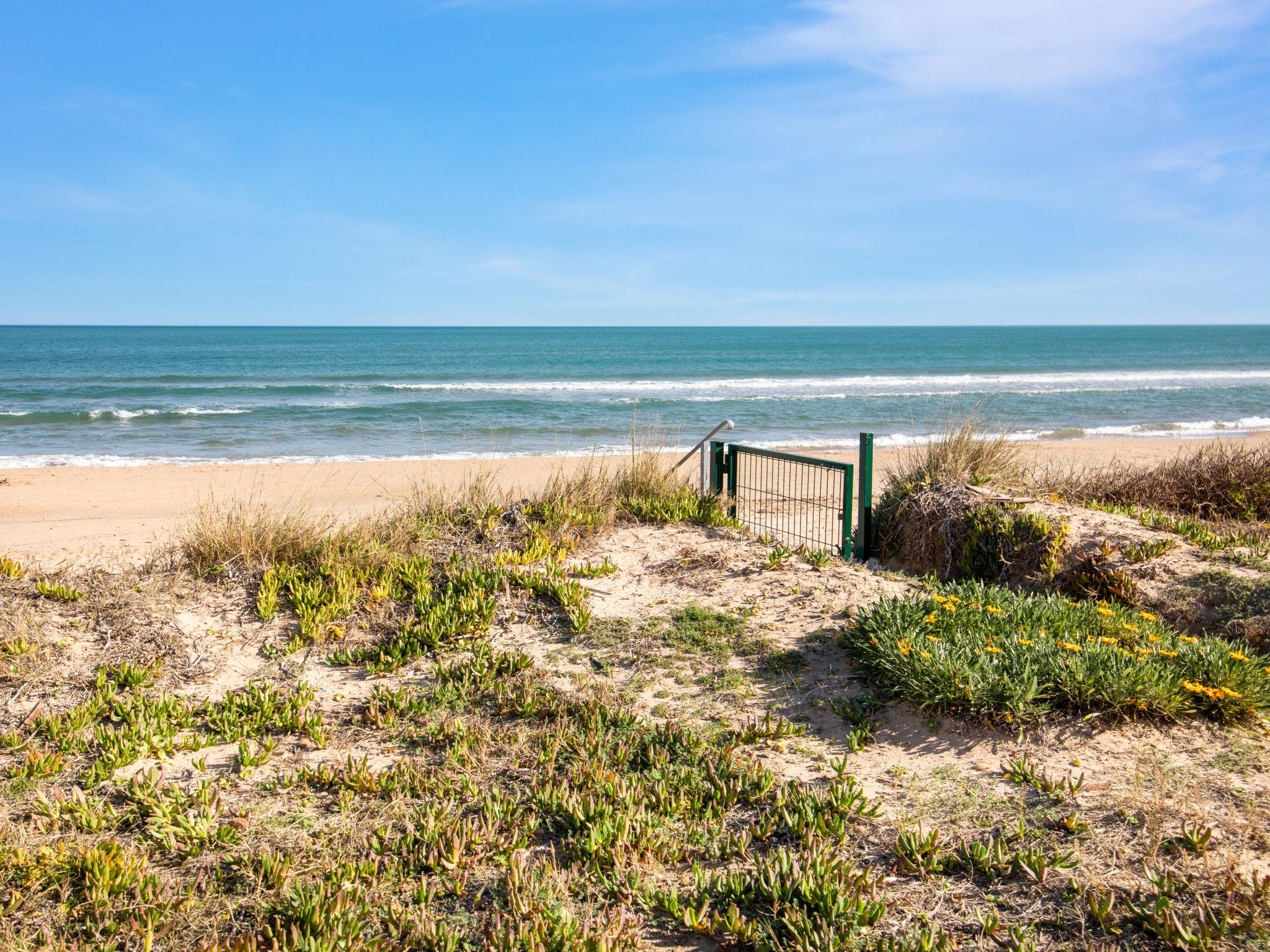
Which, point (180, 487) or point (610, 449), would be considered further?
point (610, 449)

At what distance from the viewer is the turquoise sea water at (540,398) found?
22.0 m

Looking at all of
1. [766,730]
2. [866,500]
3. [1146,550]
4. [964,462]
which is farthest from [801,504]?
[766,730]

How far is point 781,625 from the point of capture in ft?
18.8

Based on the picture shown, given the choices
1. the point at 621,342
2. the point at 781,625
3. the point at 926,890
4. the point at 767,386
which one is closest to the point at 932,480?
the point at 781,625

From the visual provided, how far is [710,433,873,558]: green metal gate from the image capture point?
7965 mm

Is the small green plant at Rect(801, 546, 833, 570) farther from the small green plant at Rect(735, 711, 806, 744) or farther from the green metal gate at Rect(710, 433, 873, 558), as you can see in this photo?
the small green plant at Rect(735, 711, 806, 744)

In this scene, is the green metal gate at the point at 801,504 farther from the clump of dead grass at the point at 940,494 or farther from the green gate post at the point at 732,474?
the clump of dead grass at the point at 940,494

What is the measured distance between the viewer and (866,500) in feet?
26.6

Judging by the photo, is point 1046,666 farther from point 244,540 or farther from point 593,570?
point 244,540

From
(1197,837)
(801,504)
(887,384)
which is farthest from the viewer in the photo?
(887,384)

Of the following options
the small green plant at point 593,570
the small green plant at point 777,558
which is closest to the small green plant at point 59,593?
the small green plant at point 593,570

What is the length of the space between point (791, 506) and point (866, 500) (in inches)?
37.7

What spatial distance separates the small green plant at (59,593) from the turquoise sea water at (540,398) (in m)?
7.21

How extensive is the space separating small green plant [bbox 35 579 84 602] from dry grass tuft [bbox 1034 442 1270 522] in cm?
917
